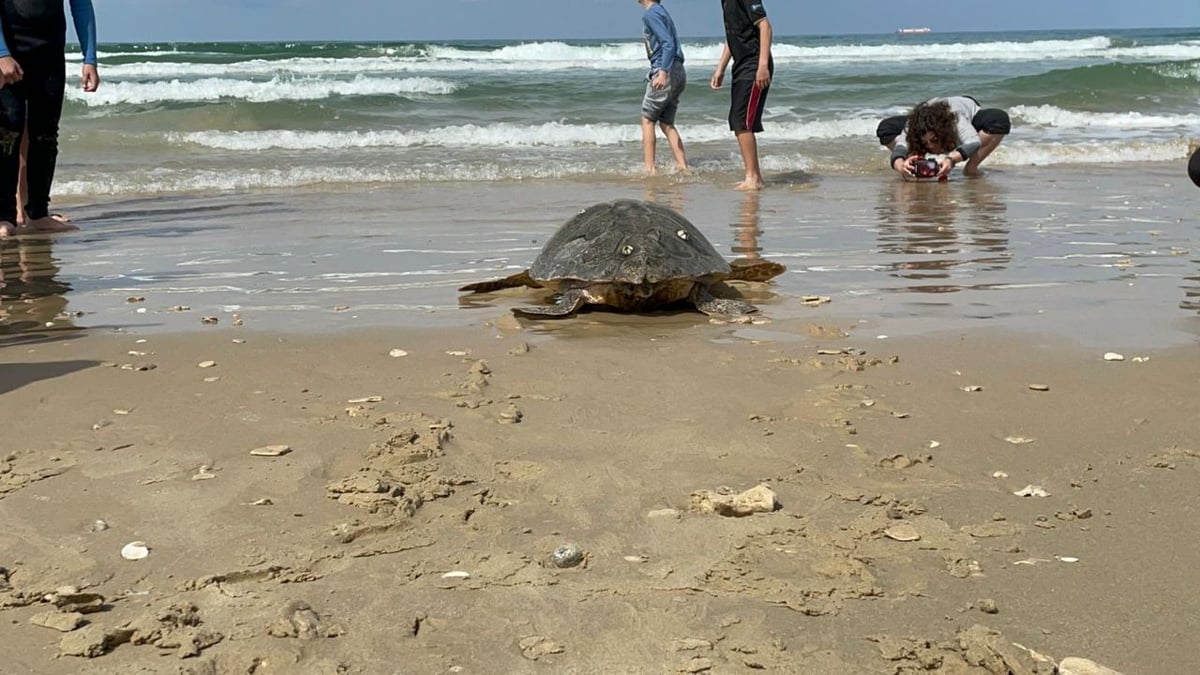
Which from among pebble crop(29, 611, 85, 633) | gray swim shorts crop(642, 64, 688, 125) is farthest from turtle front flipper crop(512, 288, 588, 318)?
gray swim shorts crop(642, 64, 688, 125)

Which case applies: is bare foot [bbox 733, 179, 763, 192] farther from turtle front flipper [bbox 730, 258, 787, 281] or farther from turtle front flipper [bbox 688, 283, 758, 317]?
turtle front flipper [bbox 688, 283, 758, 317]

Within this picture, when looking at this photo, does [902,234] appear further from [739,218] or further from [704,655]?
[704,655]

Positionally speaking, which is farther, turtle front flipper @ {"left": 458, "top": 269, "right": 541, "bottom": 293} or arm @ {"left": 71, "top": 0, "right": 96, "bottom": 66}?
arm @ {"left": 71, "top": 0, "right": 96, "bottom": 66}

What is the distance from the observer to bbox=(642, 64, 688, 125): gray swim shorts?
10.1 m

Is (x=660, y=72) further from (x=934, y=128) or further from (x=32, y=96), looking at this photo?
(x=32, y=96)

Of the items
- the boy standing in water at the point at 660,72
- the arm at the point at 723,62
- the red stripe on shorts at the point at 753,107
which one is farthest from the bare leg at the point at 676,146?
the red stripe on shorts at the point at 753,107

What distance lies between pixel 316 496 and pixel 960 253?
443 cm

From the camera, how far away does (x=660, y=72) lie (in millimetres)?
9938

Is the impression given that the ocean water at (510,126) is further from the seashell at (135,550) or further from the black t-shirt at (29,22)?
the seashell at (135,550)

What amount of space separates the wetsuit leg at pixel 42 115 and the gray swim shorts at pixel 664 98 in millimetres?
5004

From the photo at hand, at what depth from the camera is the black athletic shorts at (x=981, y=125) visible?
9.97m

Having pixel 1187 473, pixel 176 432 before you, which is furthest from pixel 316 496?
pixel 1187 473

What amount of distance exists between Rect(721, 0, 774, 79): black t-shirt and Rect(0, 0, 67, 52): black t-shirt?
5.23 m

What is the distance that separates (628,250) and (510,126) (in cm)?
1114
